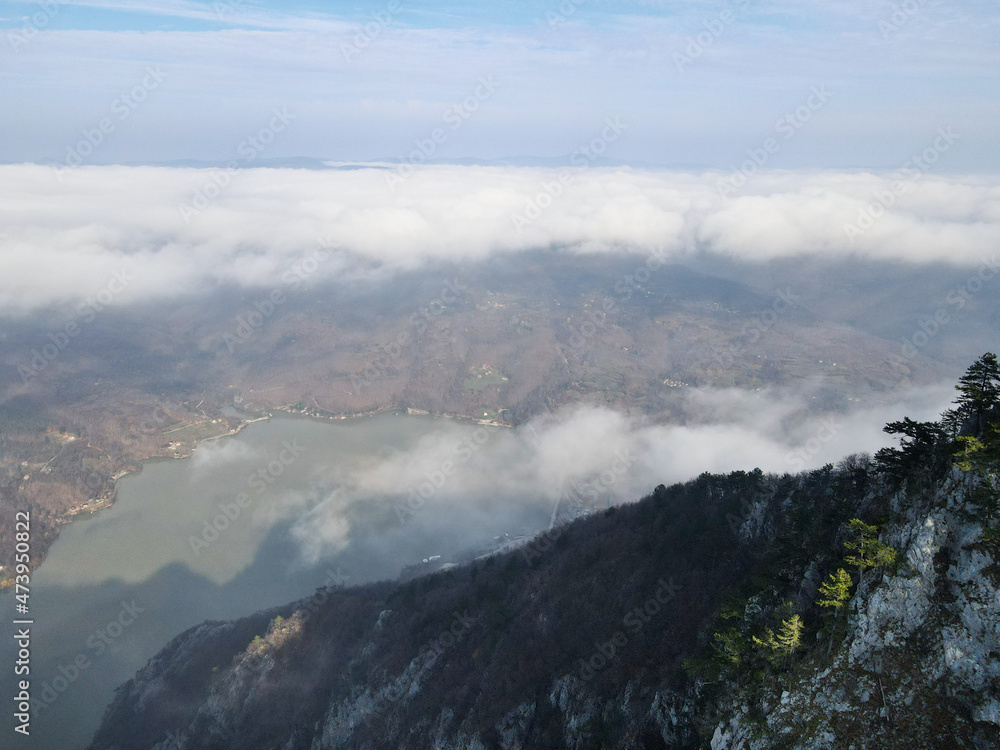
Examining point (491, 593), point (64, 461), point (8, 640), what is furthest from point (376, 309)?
point (491, 593)

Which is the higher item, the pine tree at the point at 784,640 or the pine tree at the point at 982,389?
the pine tree at the point at 982,389

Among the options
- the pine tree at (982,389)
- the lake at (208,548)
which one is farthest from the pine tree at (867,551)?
the lake at (208,548)

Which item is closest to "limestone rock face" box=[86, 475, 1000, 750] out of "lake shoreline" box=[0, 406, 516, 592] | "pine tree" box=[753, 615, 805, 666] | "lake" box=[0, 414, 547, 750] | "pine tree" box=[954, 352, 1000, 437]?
"pine tree" box=[753, 615, 805, 666]

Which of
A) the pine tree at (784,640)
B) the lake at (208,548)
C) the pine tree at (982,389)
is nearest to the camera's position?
the pine tree at (784,640)

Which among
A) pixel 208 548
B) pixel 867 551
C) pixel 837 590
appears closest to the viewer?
pixel 837 590

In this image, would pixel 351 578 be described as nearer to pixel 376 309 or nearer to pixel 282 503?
pixel 282 503

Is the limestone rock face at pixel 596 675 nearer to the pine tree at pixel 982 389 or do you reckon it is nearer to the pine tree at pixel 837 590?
the pine tree at pixel 837 590

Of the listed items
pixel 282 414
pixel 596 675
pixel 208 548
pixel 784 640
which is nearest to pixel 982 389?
pixel 784 640

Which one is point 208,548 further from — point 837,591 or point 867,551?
point 867,551
